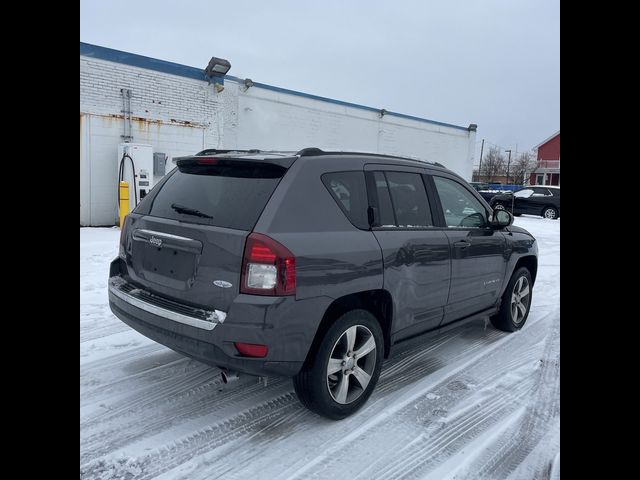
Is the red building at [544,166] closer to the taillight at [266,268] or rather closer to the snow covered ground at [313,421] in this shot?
the snow covered ground at [313,421]

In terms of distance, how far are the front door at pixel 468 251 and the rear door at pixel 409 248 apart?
171mm

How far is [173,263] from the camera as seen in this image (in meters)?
3.13

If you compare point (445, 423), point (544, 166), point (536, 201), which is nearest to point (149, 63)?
point (445, 423)

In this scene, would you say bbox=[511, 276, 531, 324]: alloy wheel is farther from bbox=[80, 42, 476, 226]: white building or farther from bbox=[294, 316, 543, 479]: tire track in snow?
bbox=[80, 42, 476, 226]: white building

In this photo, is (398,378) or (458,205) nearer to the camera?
(398,378)

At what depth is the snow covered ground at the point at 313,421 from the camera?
108 inches

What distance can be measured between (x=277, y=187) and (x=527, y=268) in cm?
359

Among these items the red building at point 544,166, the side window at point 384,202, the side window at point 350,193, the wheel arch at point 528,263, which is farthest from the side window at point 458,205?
the red building at point 544,166

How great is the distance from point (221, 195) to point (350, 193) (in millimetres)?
880

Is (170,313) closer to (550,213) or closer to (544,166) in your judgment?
(550,213)

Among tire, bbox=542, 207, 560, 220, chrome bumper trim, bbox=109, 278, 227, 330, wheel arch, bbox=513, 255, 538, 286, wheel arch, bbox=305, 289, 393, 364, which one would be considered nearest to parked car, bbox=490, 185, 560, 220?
tire, bbox=542, 207, 560, 220

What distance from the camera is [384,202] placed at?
3.63m
